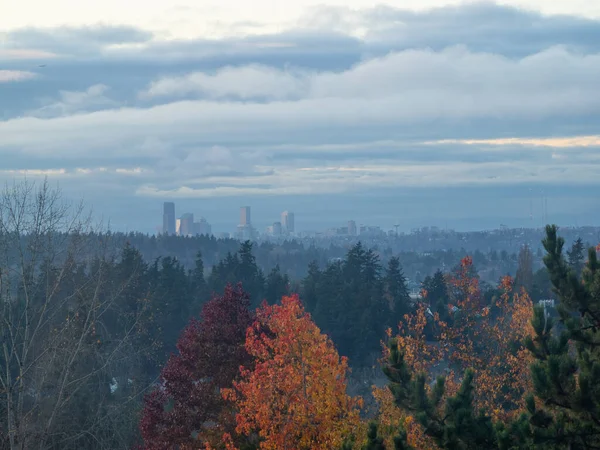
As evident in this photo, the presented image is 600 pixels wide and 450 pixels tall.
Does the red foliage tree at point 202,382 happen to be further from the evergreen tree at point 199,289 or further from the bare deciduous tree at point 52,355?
the evergreen tree at point 199,289

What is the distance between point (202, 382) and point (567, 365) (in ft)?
35.8

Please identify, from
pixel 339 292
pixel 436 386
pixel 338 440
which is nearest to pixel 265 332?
pixel 338 440

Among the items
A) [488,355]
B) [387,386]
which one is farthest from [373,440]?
[488,355]

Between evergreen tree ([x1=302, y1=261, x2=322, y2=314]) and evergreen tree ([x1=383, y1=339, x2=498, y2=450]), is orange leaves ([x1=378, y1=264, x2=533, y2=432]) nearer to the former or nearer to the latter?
evergreen tree ([x1=383, y1=339, x2=498, y2=450])

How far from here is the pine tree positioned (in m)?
12.1

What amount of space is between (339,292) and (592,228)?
5269 inches

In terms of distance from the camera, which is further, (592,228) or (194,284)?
(592,228)

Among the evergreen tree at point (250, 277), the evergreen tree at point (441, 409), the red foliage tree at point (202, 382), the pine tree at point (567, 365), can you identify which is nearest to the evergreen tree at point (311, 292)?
the evergreen tree at point (250, 277)

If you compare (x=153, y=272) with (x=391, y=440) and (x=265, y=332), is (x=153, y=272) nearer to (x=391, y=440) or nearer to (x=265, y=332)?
(x=265, y=332)

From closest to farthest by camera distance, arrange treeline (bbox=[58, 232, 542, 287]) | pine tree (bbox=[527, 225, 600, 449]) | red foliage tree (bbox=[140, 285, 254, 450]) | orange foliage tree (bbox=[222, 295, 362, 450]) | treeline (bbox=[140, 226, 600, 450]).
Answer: pine tree (bbox=[527, 225, 600, 449]), treeline (bbox=[140, 226, 600, 450]), orange foliage tree (bbox=[222, 295, 362, 450]), red foliage tree (bbox=[140, 285, 254, 450]), treeline (bbox=[58, 232, 542, 287])

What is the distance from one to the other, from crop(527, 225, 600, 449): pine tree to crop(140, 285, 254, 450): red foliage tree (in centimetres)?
935

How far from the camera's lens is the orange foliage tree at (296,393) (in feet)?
55.1

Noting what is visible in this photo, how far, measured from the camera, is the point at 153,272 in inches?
2269

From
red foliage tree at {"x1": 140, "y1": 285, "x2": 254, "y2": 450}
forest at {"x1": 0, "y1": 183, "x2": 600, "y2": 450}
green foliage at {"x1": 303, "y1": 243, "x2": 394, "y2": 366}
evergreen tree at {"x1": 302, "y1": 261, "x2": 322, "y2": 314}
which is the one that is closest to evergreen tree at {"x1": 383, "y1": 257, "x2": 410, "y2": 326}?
green foliage at {"x1": 303, "y1": 243, "x2": 394, "y2": 366}
